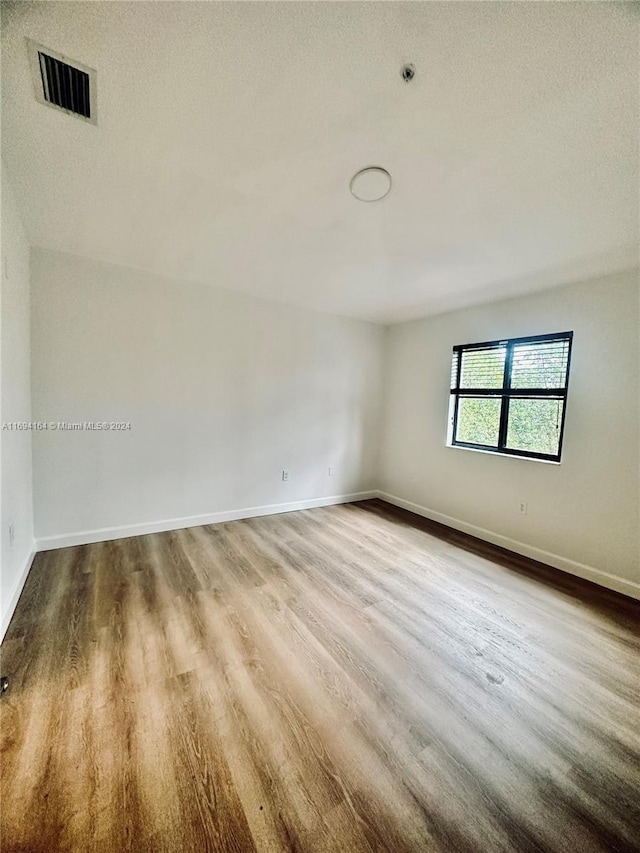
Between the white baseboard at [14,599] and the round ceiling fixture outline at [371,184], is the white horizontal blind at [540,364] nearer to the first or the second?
the round ceiling fixture outline at [371,184]

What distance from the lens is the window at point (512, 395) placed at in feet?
9.64

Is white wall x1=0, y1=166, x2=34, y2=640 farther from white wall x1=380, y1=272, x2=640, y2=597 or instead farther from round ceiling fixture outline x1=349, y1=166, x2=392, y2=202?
white wall x1=380, y1=272, x2=640, y2=597

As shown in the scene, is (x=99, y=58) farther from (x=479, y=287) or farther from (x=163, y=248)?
(x=479, y=287)

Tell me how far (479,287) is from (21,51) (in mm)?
3238

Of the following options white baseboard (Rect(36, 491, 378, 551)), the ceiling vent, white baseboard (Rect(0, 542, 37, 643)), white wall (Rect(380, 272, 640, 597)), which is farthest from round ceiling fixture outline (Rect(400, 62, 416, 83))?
white baseboard (Rect(36, 491, 378, 551))

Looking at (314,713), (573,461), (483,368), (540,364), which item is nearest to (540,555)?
(573,461)

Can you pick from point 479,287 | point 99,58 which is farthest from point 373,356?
point 99,58

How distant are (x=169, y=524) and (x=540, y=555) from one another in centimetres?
361

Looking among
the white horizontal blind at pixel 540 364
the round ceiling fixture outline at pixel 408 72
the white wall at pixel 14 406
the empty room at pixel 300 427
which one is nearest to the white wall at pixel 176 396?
the empty room at pixel 300 427

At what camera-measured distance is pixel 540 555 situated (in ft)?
9.72

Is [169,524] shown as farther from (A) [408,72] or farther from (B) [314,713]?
(A) [408,72]

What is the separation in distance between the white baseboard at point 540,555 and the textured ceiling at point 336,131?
2443 millimetres

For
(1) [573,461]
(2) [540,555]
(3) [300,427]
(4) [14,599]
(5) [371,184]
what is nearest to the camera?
(5) [371,184]

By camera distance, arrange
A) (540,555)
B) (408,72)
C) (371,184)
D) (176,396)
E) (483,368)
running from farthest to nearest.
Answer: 1. (483,368)
2. (176,396)
3. (540,555)
4. (371,184)
5. (408,72)
